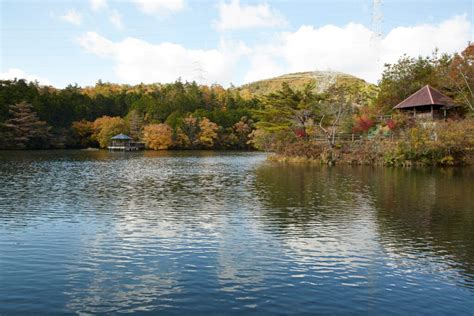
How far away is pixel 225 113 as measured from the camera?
96250 millimetres

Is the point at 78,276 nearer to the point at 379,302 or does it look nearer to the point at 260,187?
the point at 379,302

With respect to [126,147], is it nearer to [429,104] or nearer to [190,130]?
[190,130]

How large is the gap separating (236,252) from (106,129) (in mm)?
74341

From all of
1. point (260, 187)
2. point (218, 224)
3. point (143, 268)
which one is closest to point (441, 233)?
point (218, 224)

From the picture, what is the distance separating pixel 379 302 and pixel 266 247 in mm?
4218

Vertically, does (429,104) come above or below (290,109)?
below

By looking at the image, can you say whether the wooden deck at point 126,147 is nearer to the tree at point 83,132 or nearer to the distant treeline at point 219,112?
the distant treeline at point 219,112

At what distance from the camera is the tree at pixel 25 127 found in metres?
70.6

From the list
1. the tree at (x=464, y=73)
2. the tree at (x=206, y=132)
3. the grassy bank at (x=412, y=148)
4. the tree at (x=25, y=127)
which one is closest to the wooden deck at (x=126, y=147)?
the tree at (x=25, y=127)

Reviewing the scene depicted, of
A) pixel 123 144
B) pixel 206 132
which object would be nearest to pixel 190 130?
pixel 206 132

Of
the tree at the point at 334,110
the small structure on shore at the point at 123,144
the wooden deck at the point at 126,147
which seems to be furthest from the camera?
the wooden deck at the point at 126,147

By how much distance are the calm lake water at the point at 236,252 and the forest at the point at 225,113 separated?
979 inches

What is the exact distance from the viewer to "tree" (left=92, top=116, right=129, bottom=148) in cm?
8219

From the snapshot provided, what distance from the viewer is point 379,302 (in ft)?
27.6
